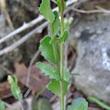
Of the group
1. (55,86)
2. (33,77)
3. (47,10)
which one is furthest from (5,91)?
(47,10)

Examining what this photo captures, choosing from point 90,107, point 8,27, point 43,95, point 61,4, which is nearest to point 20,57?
point 8,27

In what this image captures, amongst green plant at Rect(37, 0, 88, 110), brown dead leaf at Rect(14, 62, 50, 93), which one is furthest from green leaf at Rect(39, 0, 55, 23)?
brown dead leaf at Rect(14, 62, 50, 93)

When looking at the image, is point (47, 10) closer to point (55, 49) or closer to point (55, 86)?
point (55, 49)

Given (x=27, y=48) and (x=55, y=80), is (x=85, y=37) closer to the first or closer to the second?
(x=27, y=48)

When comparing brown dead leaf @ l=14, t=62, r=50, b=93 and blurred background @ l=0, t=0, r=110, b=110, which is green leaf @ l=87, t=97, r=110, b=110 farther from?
Answer: brown dead leaf @ l=14, t=62, r=50, b=93

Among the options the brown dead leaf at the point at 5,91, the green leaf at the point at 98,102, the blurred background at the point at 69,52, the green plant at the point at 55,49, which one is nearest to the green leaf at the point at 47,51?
the green plant at the point at 55,49

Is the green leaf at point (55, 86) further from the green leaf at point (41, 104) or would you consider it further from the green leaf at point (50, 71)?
the green leaf at point (41, 104)

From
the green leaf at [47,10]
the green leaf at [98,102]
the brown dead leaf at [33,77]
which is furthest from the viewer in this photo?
the brown dead leaf at [33,77]
